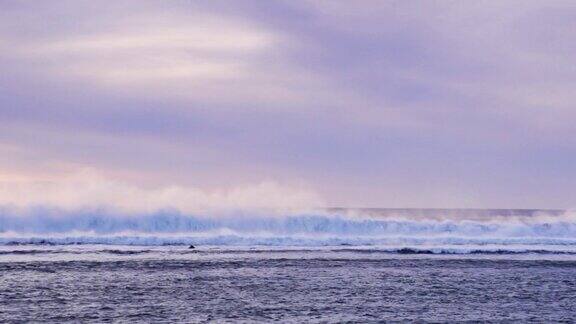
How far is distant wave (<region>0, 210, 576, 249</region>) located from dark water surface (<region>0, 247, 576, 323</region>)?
967 cm

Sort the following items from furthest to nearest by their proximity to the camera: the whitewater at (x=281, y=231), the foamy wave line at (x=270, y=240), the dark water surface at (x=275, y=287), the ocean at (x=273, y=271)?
1. the whitewater at (x=281, y=231)
2. the foamy wave line at (x=270, y=240)
3. the ocean at (x=273, y=271)
4. the dark water surface at (x=275, y=287)

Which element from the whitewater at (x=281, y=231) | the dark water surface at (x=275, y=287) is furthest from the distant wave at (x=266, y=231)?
the dark water surface at (x=275, y=287)

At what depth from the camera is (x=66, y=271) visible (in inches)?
1291

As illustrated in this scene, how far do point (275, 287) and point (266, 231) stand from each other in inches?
1312

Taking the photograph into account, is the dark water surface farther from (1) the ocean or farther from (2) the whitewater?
(2) the whitewater

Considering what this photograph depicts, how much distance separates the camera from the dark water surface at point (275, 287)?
22.9 metres

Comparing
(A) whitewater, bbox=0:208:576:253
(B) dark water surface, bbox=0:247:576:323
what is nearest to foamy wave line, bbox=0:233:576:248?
(A) whitewater, bbox=0:208:576:253

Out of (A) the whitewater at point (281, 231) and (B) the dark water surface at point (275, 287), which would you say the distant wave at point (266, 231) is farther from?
(B) the dark water surface at point (275, 287)

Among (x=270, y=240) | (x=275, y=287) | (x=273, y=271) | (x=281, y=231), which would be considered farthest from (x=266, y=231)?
(x=275, y=287)

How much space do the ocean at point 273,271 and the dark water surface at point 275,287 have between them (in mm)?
69

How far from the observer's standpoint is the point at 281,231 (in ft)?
206

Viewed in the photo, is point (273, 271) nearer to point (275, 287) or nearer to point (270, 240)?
point (275, 287)

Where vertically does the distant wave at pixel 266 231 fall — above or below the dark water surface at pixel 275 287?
above

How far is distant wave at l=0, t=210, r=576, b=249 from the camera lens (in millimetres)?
52969
